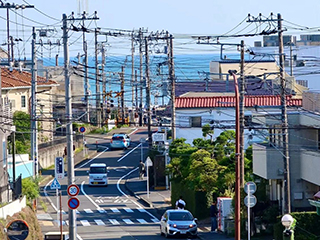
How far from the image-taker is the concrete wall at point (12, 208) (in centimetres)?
2545

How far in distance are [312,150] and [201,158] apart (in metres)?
6.41

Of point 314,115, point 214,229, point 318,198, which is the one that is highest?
point 314,115

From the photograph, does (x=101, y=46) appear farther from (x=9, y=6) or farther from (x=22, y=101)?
(x=9, y=6)

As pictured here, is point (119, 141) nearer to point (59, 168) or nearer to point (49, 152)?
point (49, 152)

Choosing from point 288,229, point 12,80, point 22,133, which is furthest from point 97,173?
point 288,229

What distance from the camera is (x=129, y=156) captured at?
199 feet

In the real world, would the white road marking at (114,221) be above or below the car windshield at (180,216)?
below

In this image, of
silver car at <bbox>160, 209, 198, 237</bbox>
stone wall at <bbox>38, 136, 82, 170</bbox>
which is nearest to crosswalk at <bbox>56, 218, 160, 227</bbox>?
silver car at <bbox>160, 209, 198, 237</bbox>

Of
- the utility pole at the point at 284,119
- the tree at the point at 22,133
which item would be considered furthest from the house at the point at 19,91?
the utility pole at the point at 284,119

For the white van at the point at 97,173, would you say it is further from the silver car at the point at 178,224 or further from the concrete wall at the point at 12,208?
the concrete wall at the point at 12,208

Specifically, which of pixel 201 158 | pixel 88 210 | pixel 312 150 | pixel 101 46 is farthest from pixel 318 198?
pixel 101 46

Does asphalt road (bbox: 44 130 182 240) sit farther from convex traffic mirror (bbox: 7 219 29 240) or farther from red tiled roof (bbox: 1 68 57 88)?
convex traffic mirror (bbox: 7 219 29 240)

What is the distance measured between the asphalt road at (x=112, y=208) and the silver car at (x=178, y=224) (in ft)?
2.56

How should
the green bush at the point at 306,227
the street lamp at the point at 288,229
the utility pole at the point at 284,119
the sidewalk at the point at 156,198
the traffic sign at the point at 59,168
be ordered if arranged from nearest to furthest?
the street lamp at the point at 288,229, the green bush at the point at 306,227, the utility pole at the point at 284,119, the traffic sign at the point at 59,168, the sidewalk at the point at 156,198
